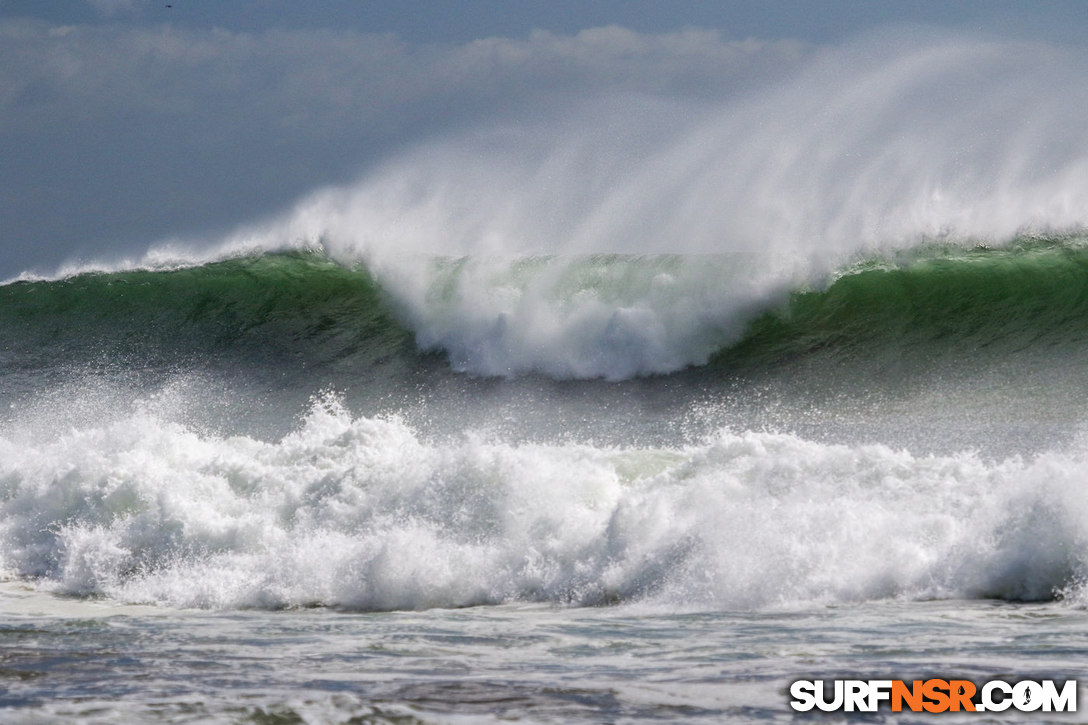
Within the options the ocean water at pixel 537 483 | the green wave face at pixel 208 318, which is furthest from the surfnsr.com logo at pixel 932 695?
the green wave face at pixel 208 318

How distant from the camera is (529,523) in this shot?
9.10 m

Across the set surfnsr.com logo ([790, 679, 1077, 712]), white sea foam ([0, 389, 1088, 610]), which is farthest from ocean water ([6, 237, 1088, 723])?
surfnsr.com logo ([790, 679, 1077, 712])

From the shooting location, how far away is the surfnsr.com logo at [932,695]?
16.6 ft

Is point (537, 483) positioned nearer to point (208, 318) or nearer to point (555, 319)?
point (555, 319)

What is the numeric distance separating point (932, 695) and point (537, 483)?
15.1 ft

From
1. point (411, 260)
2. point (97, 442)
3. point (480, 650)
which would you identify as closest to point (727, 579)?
point (480, 650)

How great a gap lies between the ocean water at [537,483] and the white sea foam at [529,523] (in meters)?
0.03

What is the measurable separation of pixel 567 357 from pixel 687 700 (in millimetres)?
10700

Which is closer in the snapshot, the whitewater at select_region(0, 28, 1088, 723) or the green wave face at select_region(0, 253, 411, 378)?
the whitewater at select_region(0, 28, 1088, 723)

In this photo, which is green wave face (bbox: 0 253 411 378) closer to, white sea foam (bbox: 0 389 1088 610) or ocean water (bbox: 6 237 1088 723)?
ocean water (bbox: 6 237 1088 723)

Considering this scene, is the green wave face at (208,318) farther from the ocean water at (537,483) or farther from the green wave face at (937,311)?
the green wave face at (937,311)

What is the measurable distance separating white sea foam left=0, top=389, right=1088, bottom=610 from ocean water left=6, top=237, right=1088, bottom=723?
29mm

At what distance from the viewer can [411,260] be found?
18641 mm

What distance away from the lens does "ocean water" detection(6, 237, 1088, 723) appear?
19.8 feet
